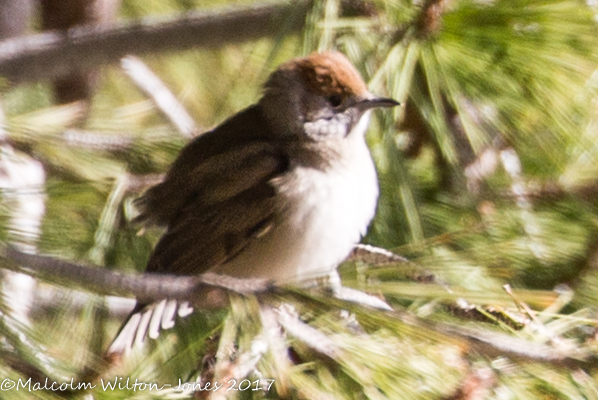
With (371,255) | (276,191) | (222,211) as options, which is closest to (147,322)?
(222,211)

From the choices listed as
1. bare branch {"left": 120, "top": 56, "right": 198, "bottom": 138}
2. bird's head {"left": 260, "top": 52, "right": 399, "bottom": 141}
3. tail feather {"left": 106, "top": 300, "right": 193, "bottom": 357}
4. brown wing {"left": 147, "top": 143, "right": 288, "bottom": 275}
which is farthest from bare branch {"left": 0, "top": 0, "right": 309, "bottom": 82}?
tail feather {"left": 106, "top": 300, "right": 193, "bottom": 357}

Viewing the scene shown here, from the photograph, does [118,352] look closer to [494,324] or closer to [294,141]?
[294,141]

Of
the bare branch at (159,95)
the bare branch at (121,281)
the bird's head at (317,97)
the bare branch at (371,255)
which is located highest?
the bird's head at (317,97)

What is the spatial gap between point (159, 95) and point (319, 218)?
969 mm

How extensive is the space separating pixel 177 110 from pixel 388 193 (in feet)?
2.73

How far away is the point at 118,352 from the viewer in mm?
1445

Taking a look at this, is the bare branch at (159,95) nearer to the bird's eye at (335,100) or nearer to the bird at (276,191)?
the bird at (276,191)

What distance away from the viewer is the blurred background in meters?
1.01

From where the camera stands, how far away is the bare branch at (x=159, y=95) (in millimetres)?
2189

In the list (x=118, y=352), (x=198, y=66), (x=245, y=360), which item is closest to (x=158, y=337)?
(x=118, y=352)

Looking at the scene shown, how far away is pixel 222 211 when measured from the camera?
1605 millimetres

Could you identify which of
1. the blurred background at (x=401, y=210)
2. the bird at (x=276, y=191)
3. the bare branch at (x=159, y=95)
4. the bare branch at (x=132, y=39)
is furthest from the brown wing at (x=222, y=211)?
the bare branch at (x=159, y=95)

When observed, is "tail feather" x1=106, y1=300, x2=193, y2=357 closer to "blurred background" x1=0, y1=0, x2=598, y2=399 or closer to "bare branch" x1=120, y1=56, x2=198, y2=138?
"blurred background" x1=0, y1=0, x2=598, y2=399

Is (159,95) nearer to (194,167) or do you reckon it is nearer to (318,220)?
(194,167)
